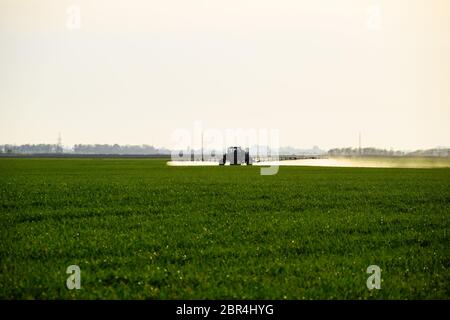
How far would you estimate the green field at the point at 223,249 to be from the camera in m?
9.48

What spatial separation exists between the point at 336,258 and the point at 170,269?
14.5 feet

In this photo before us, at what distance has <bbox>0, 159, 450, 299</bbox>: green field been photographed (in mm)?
9484

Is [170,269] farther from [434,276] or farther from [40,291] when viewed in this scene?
[434,276]

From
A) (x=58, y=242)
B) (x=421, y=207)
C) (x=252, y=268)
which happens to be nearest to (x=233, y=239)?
(x=252, y=268)

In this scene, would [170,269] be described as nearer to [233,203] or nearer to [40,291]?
[40,291]

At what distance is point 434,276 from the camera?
1050cm

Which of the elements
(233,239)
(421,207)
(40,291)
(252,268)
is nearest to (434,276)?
(252,268)

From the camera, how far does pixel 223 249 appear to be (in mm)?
12648

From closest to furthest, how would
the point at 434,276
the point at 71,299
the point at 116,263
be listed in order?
the point at 71,299 < the point at 434,276 < the point at 116,263

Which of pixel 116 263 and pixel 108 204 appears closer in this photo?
pixel 116 263

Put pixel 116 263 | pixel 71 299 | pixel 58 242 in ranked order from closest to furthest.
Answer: pixel 71 299, pixel 116 263, pixel 58 242

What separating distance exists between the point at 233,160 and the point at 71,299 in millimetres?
90717

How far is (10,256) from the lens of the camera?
39.2 feet

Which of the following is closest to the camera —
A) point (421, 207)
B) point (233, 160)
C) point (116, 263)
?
point (116, 263)
